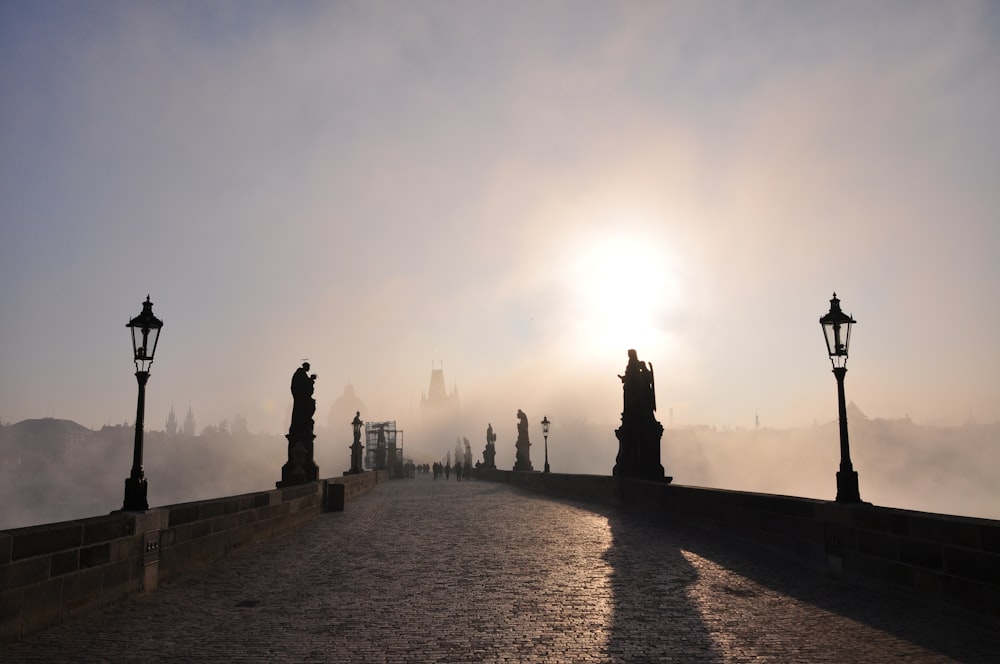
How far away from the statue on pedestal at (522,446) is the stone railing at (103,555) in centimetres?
3903

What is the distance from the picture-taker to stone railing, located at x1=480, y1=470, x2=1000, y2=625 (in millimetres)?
7000

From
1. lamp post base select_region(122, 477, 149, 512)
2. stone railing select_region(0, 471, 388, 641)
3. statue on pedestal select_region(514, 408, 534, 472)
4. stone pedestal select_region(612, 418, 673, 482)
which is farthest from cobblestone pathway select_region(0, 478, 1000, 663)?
statue on pedestal select_region(514, 408, 534, 472)

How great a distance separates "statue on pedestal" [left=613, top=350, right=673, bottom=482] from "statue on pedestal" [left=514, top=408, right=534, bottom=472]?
29428mm

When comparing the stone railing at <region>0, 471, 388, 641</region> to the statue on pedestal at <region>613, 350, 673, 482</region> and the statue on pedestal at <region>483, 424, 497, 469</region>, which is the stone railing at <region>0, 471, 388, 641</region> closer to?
the statue on pedestal at <region>613, 350, 673, 482</region>

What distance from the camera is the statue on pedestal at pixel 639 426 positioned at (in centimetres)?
2156

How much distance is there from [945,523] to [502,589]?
4959 millimetres

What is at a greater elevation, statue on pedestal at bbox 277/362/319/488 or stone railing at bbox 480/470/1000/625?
statue on pedestal at bbox 277/362/319/488

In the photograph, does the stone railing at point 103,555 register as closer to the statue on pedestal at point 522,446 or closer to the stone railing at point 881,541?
the stone railing at point 881,541

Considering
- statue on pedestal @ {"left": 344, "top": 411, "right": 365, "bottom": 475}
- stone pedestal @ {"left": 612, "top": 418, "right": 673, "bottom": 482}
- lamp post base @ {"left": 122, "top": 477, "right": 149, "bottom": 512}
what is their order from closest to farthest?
lamp post base @ {"left": 122, "top": 477, "right": 149, "bottom": 512} < stone pedestal @ {"left": 612, "top": 418, "right": 673, "bottom": 482} < statue on pedestal @ {"left": 344, "top": 411, "right": 365, "bottom": 475}

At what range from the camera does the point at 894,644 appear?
6199mm

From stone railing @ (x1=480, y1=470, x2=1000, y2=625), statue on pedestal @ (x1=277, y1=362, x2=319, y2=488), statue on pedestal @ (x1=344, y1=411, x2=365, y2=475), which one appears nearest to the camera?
stone railing @ (x1=480, y1=470, x2=1000, y2=625)

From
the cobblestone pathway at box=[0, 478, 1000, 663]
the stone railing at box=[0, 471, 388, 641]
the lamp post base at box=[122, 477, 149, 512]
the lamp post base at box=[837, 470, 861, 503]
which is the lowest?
the cobblestone pathway at box=[0, 478, 1000, 663]

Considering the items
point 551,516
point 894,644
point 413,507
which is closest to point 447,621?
point 894,644

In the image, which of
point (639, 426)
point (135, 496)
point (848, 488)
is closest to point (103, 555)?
point (135, 496)
